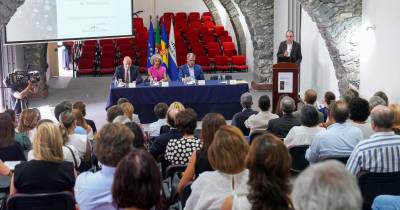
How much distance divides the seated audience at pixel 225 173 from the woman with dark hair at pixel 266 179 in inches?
9.9

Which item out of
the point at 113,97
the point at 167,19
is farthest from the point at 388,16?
the point at 167,19

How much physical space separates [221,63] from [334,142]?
11.5 metres

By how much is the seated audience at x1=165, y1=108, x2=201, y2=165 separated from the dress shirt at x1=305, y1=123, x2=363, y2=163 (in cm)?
98

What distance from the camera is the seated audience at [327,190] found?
205 cm

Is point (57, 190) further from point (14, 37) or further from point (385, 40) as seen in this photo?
point (14, 37)

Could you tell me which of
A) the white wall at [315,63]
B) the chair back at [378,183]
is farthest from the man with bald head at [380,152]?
the white wall at [315,63]

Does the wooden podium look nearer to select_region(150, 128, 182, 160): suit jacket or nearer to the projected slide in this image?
the projected slide

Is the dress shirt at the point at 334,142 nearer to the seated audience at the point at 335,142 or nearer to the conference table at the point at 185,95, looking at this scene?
the seated audience at the point at 335,142

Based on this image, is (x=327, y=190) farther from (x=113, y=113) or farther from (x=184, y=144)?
(x=113, y=113)

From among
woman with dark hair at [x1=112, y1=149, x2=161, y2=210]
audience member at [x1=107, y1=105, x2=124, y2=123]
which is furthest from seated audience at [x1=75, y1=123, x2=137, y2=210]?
audience member at [x1=107, y1=105, x2=124, y2=123]

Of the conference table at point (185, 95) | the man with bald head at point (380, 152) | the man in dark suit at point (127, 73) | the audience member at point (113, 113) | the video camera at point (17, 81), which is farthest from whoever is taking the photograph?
the man in dark suit at point (127, 73)

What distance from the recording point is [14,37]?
9680 millimetres

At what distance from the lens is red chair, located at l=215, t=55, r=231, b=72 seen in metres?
16.2

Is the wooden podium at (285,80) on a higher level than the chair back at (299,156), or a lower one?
higher
